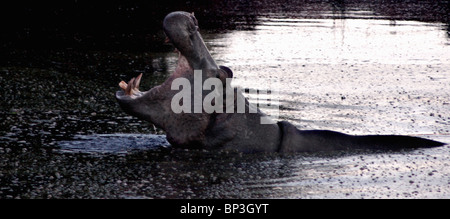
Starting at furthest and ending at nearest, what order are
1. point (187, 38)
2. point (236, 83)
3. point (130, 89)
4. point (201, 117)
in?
1. point (236, 83)
2. point (130, 89)
3. point (201, 117)
4. point (187, 38)

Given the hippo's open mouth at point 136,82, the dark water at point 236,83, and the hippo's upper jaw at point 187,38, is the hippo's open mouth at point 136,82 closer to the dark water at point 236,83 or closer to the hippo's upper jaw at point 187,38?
the hippo's upper jaw at point 187,38

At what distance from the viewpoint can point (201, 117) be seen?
18.0 ft

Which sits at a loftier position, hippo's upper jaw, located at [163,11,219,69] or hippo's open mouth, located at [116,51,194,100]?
hippo's upper jaw, located at [163,11,219,69]

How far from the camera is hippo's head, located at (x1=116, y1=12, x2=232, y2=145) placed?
537 centimetres

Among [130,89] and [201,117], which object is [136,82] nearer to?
[130,89]

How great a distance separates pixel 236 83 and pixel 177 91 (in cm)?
313

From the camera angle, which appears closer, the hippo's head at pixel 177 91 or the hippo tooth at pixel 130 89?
the hippo's head at pixel 177 91

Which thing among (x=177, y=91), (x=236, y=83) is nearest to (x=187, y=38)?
(x=177, y=91)

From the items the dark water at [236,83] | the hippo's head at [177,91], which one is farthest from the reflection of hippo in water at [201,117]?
the dark water at [236,83]

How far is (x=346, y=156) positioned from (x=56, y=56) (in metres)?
5.23

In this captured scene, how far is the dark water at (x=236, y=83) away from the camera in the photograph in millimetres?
5152

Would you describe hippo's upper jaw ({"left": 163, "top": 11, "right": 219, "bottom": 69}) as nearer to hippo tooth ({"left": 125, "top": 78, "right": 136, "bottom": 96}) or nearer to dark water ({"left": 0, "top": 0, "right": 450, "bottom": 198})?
hippo tooth ({"left": 125, "top": 78, "right": 136, "bottom": 96})

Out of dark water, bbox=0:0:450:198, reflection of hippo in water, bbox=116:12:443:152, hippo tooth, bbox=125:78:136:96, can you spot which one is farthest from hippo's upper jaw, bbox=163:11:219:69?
dark water, bbox=0:0:450:198
